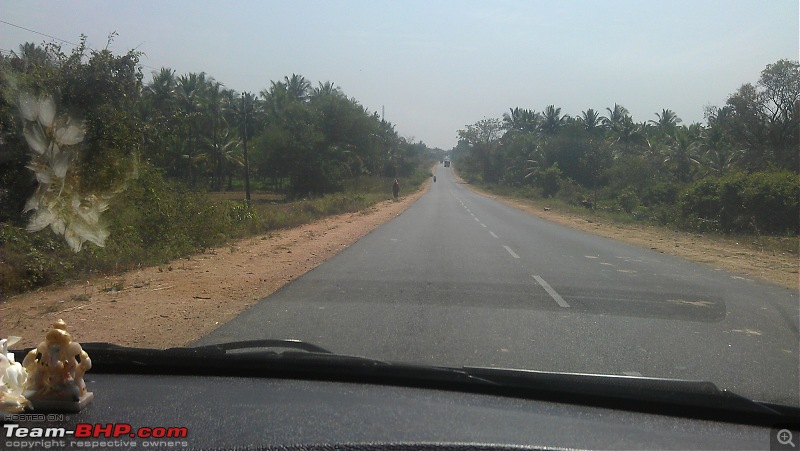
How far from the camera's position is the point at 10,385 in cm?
304

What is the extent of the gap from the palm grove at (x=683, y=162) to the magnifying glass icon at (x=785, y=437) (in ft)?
72.9

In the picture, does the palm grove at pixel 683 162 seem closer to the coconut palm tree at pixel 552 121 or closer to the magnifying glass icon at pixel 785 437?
the coconut palm tree at pixel 552 121

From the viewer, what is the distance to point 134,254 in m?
13.0

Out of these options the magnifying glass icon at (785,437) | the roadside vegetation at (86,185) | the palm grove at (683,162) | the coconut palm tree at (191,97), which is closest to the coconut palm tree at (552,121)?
the palm grove at (683,162)

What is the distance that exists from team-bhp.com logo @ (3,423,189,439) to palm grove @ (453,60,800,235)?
2441 cm

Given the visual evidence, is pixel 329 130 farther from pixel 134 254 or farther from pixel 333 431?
pixel 333 431

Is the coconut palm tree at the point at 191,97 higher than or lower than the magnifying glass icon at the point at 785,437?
higher

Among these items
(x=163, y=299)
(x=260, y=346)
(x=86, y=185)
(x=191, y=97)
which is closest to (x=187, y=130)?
(x=191, y=97)

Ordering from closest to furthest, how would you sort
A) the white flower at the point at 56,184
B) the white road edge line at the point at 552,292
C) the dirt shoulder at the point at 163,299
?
1. the dirt shoulder at the point at 163,299
2. the white road edge line at the point at 552,292
3. the white flower at the point at 56,184

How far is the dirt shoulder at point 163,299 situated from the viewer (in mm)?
7543

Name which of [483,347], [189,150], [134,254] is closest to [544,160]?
[189,150]

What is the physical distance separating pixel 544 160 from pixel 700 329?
203 feet

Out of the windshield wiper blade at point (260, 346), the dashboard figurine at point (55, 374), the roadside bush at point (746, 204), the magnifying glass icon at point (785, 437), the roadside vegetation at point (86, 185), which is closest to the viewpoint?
the dashboard figurine at point (55, 374)

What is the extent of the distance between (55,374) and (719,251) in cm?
1843
